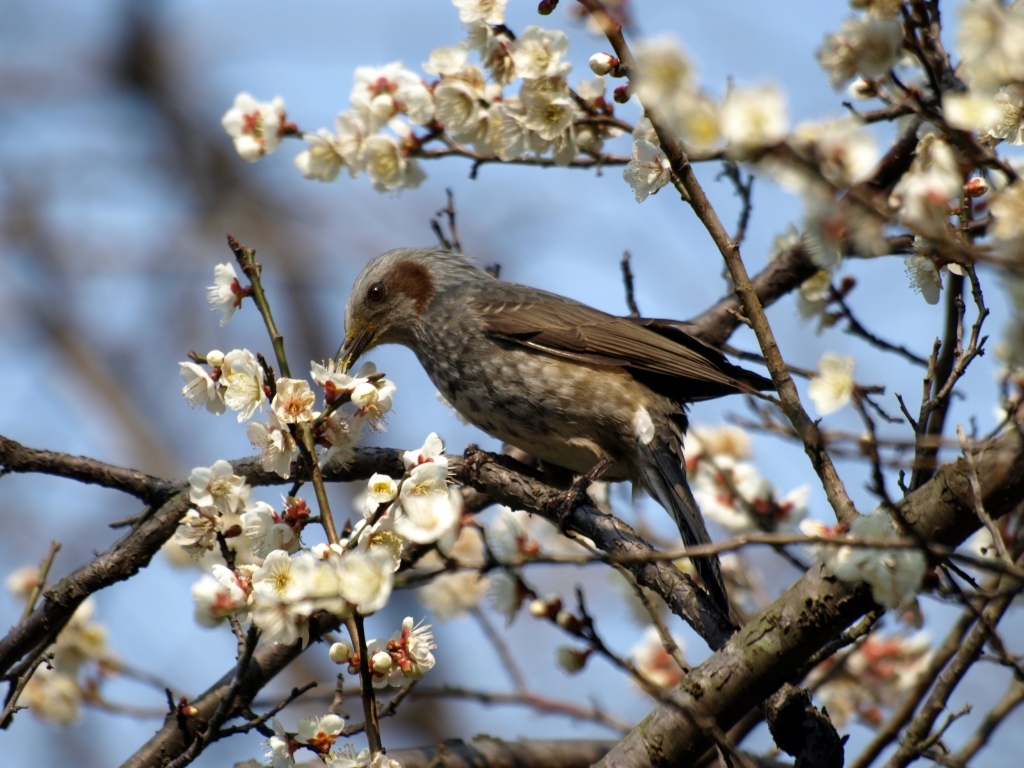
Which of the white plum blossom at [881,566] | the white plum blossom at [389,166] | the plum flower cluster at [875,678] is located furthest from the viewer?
the plum flower cluster at [875,678]

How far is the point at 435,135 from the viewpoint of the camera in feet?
11.3

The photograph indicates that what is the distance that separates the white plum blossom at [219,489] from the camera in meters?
2.35

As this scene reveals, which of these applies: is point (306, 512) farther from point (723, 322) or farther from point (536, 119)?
point (723, 322)

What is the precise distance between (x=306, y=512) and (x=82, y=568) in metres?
1.32

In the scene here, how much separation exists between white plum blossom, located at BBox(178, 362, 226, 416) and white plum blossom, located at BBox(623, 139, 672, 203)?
1.36m

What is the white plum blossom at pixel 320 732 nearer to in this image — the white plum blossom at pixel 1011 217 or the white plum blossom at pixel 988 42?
the white plum blossom at pixel 1011 217

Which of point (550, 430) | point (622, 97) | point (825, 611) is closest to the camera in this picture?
point (825, 611)

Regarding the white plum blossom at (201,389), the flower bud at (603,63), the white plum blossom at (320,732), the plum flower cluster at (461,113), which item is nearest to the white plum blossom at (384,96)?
the plum flower cluster at (461,113)

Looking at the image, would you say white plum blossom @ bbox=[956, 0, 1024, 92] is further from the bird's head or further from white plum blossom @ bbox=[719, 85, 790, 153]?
the bird's head

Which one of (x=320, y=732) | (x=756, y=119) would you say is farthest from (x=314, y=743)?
(x=756, y=119)

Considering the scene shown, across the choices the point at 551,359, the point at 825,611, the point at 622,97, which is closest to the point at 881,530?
the point at 825,611

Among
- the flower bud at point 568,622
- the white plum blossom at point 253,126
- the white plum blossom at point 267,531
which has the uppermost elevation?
the white plum blossom at point 253,126

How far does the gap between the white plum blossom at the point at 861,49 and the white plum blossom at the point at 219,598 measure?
1808mm

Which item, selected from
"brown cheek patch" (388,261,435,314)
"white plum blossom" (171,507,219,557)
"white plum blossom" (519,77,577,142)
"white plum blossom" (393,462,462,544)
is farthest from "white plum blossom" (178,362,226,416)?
"brown cheek patch" (388,261,435,314)
